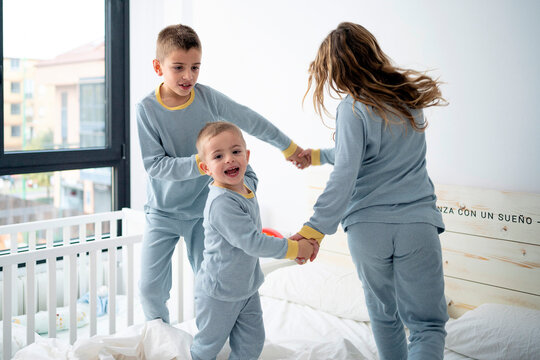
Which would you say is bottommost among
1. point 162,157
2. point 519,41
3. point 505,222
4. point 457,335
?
point 457,335

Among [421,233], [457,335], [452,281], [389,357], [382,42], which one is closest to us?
[421,233]

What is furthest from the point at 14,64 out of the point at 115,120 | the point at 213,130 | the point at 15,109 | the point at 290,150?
the point at 213,130

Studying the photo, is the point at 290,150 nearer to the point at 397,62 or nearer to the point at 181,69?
the point at 181,69

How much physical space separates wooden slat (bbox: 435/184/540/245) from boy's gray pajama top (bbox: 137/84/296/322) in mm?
945

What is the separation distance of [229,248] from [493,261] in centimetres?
123

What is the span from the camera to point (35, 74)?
2885 mm

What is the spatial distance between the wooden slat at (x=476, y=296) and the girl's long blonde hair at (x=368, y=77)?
1.02 meters

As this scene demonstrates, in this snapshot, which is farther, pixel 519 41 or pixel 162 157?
pixel 519 41

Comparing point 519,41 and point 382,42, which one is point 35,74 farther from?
point 519,41

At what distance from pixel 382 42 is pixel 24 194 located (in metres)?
2.04

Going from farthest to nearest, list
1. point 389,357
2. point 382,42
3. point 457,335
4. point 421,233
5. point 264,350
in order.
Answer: point 382,42, point 457,335, point 264,350, point 389,357, point 421,233

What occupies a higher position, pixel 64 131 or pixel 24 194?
pixel 64 131

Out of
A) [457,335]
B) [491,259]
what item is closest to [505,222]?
[491,259]

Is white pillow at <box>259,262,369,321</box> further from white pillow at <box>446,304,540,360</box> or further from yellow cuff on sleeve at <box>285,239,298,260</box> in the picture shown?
yellow cuff on sleeve at <box>285,239,298,260</box>
